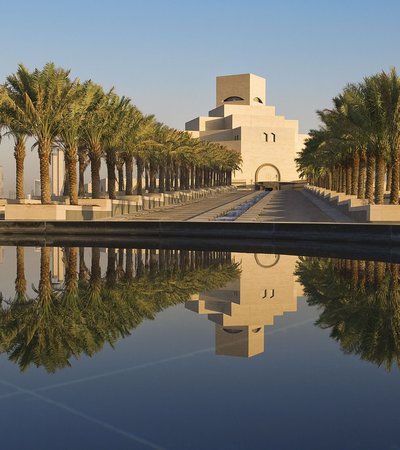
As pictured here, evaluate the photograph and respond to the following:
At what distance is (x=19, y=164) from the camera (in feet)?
98.7

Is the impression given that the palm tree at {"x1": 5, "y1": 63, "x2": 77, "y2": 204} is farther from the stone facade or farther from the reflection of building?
the stone facade

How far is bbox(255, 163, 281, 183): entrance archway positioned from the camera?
354 feet

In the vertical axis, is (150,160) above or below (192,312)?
above

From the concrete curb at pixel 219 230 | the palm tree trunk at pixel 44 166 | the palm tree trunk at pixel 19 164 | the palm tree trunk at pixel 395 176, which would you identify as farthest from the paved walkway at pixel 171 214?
the palm tree trunk at pixel 395 176

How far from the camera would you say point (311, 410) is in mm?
3920

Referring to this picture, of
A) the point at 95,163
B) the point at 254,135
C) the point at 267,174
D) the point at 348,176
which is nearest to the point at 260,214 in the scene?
the point at 95,163

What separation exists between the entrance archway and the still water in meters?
98.4

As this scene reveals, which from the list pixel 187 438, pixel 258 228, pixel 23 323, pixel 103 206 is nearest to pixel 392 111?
pixel 258 228

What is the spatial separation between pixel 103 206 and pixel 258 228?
477 inches

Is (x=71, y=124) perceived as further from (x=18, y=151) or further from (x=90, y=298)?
(x=90, y=298)

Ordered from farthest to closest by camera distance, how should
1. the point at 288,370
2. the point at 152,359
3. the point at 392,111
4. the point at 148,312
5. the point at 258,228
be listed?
1. the point at 392,111
2. the point at 258,228
3. the point at 148,312
4. the point at 152,359
5. the point at 288,370

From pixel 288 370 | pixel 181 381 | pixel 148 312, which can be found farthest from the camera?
pixel 148 312

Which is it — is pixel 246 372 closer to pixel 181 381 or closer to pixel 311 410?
pixel 181 381

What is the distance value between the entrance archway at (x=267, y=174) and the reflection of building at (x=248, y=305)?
96.9 m
